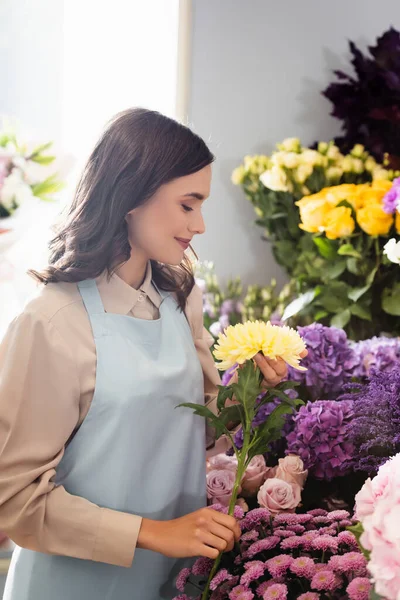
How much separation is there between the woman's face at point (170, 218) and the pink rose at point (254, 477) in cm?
43

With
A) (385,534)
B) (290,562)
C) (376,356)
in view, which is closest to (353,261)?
(376,356)

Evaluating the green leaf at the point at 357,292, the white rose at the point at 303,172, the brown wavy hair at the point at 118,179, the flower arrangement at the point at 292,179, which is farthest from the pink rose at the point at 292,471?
the white rose at the point at 303,172

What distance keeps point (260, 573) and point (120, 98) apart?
151cm

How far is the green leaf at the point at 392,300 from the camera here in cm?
169

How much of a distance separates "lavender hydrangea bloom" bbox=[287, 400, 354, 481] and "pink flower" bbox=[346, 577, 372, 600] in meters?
0.34

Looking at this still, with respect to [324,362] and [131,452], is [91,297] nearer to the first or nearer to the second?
[131,452]

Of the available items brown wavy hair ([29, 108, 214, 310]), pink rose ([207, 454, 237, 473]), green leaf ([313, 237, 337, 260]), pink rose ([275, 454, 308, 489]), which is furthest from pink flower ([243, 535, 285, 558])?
green leaf ([313, 237, 337, 260])

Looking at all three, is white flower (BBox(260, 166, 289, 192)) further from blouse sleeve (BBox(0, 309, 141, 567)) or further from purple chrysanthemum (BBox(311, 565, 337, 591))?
purple chrysanthemum (BBox(311, 565, 337, 591))

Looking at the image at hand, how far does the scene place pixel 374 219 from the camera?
5.32 ft

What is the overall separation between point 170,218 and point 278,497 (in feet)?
1.64

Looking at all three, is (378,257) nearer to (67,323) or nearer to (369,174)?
(369,174)

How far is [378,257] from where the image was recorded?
1684 millimetres

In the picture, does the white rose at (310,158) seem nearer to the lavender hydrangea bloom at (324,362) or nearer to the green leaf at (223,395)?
the lavender hydrangea bloom at (324,362)

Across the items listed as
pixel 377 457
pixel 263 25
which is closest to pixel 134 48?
pixel 263 25
